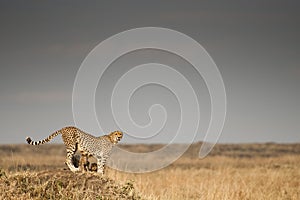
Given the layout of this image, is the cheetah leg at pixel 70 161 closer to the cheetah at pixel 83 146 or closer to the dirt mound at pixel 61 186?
the cheetah at pixel 83 146

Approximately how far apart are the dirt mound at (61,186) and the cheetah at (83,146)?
250 millimetres

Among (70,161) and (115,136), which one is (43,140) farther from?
(115,136)

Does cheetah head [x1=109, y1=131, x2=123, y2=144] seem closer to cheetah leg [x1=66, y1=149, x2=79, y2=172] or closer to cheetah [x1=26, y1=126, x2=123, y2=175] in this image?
cheetah [x1=26, y1=126, x2=123, y2=175]

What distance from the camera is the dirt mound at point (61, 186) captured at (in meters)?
9.50

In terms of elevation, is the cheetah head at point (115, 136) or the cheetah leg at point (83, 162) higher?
the cheetah head at point (115, 136)

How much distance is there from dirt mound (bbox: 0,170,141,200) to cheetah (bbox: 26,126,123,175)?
0.82ft

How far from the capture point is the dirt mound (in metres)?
9.50

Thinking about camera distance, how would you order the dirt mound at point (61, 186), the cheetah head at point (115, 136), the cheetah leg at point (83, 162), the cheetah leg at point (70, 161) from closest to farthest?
1. the dirt mound at point (61, 186)
2. the cheetah leg at point (70, 161)
3. the cheetah leg at point (83, 162)
4. the cheetah head at point (115, 136)

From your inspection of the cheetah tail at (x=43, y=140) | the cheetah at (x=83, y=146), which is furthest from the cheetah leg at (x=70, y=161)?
the cheetah tail at (x=43, y=140)

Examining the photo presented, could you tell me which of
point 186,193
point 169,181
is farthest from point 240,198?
point 169,181

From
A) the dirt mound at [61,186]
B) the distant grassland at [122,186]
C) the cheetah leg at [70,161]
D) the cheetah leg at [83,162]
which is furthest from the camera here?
the cheetah leg at [83,162]

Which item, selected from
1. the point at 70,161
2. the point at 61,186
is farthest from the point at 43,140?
the point at 61,186

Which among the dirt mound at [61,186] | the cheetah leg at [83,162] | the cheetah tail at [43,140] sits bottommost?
the dirt mound at [61,186]

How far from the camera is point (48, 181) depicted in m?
9.82
